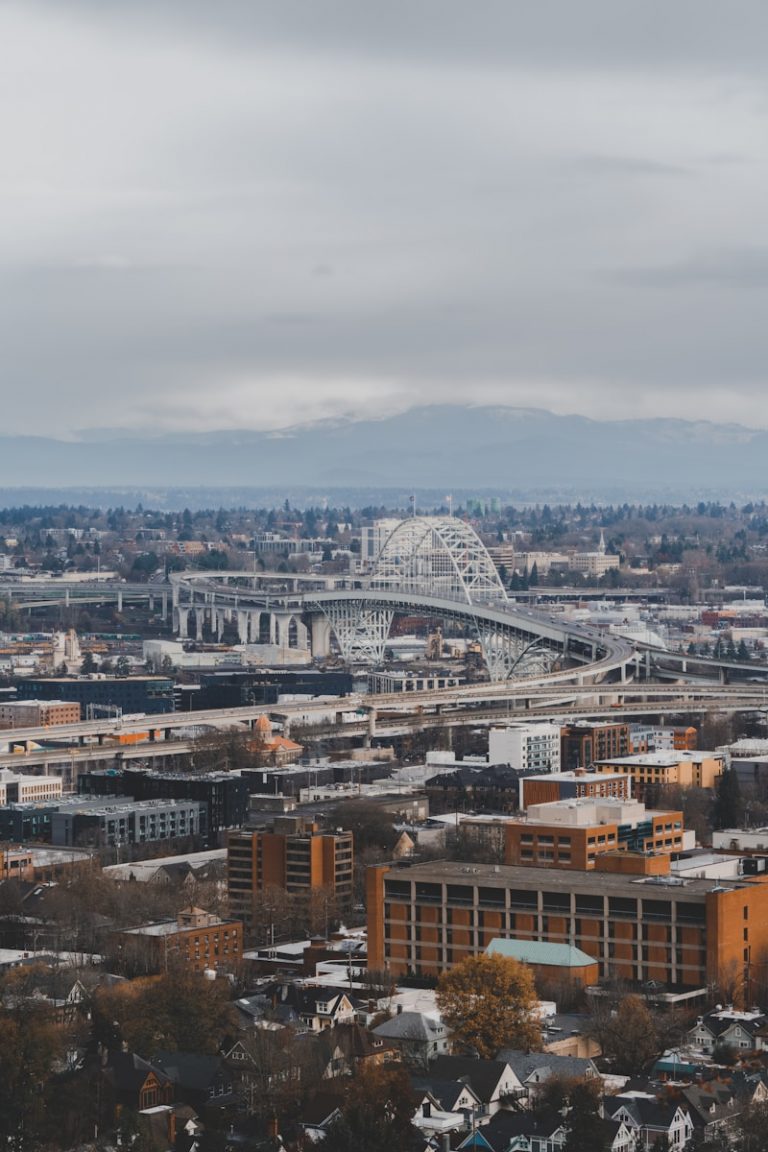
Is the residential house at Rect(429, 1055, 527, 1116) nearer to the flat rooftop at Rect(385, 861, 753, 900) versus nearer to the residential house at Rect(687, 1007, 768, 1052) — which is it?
the residential house at Rect(687, 1007, 768, 1052)

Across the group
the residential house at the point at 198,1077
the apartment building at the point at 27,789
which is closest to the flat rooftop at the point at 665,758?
the apartment building at the point at 27,789

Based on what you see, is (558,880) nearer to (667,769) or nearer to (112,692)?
(667,769)

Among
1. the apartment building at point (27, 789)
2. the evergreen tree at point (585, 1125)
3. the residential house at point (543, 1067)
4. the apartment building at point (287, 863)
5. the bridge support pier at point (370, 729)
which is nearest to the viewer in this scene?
the evergreen tree at point (585, 1125)

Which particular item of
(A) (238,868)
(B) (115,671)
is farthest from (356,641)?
(A) (238,868)

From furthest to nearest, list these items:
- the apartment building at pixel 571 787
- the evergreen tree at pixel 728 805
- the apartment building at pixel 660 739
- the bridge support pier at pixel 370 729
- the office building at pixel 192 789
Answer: the bridge support pier at pixel 370 729 < the apartment building at pixel 660 739 < the office building at pixel 192 789 < the evergreen tree at pixel 728 805 < the apartment building at pixel 571 787

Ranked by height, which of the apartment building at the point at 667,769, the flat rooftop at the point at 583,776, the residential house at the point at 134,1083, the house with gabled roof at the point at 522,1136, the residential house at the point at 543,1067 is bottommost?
the house with gabled roof at the point at 522,1136

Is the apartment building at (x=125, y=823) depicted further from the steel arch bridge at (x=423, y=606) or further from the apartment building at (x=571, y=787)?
the steel arch bridge at (x=423, y=606)

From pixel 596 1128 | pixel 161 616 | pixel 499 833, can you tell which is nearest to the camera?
pixel 596 1128

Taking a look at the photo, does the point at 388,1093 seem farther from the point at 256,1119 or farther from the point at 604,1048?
Answer: the point at 604,1048
